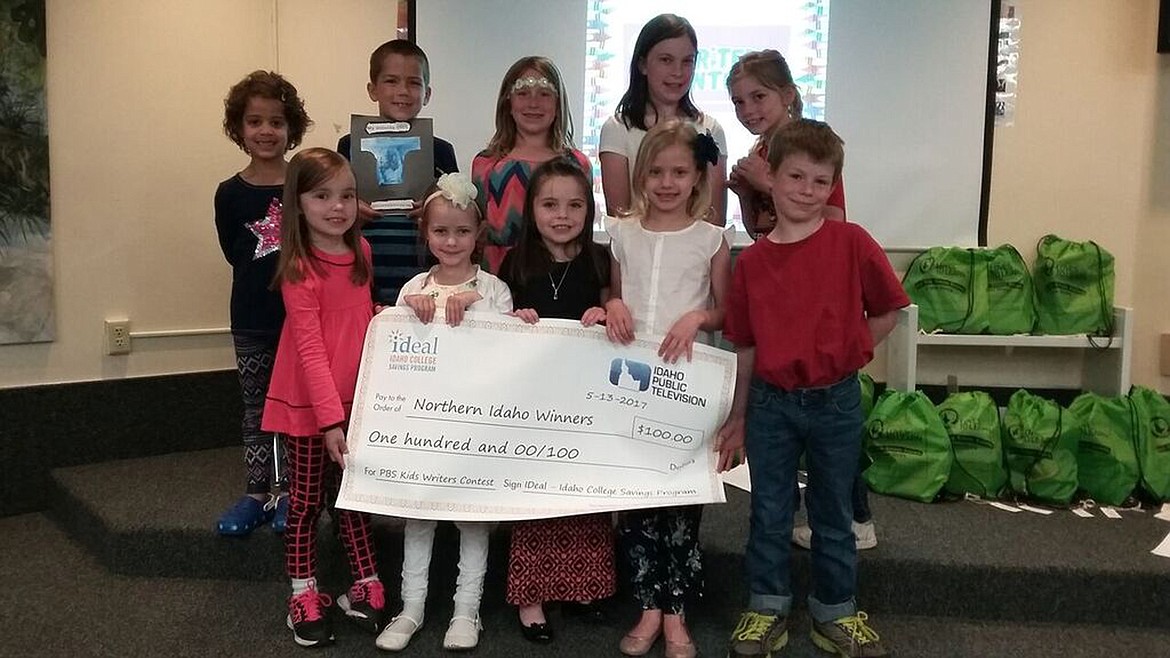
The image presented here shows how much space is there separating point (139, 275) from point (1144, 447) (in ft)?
12.1

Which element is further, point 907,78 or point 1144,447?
point 907,78

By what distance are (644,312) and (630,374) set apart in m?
0.16

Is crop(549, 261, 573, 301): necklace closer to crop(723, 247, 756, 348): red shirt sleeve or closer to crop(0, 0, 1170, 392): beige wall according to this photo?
crop(723, 247, 756, 348): red shirt sleeve

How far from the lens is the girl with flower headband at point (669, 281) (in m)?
2.05

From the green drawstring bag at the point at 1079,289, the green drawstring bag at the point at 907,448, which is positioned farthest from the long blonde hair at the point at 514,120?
the green drawstring bag at the point at 1079,289

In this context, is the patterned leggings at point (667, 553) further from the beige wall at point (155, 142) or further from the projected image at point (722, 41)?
the beige wall at point (155, 142)

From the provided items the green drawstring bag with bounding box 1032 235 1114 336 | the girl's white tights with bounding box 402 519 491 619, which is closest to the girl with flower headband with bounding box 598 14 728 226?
the girl's white tights with bounding box 402 519 491 619

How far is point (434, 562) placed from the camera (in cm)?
256

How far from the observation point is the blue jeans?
6.51 feet

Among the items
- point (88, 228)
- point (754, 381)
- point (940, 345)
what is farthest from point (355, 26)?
point (940, 345)

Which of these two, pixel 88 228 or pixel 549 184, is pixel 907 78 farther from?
pixel 88 228

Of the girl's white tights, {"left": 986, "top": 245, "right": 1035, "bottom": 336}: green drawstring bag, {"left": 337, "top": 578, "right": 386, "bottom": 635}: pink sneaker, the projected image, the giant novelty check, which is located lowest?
{"left": 337, "top": 578, "right": 386, "bottom": 635}: pink sneaker

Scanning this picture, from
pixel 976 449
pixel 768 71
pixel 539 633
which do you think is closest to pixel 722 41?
pixel 768 71

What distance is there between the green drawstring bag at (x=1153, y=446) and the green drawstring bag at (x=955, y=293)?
2.38 feet
